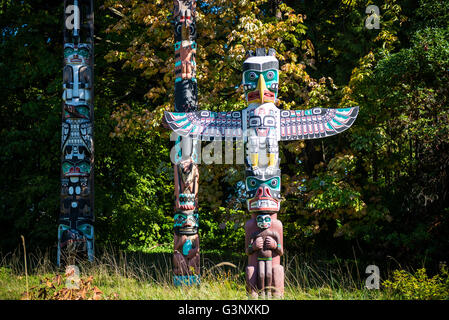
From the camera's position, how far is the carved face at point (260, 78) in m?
6.74

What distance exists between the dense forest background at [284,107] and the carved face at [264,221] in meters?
2.80

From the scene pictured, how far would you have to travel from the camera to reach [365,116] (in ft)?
31.5

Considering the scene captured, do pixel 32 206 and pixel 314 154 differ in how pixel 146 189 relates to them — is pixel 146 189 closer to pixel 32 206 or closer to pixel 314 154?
pixel 32 206

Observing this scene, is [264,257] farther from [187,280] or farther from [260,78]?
[260,78]

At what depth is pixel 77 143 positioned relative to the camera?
9383mm

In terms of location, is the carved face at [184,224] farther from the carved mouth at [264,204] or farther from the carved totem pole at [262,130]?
the carved mouth at [264,204]

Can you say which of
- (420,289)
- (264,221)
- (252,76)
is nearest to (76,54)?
(252,76)

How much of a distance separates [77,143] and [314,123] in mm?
4909

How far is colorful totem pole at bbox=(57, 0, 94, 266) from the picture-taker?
29.4 ft

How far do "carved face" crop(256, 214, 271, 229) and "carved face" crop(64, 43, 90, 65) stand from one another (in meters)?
5.54

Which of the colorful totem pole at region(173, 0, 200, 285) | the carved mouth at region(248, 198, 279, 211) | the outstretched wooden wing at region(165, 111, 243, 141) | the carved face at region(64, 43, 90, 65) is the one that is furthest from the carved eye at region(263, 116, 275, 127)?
the carved face at region(64, 43, 90, 65)

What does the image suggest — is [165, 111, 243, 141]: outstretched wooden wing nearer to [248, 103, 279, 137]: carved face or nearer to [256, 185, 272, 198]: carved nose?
[248, 103, 279, 137]: carved face

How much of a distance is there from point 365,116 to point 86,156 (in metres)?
5.63

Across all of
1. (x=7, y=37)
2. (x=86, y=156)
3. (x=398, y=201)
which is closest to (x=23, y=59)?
(x=7, y=37)
